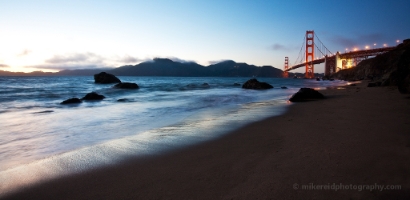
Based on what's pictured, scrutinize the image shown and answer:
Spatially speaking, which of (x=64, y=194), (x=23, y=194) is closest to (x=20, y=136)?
(x=23, y=194)

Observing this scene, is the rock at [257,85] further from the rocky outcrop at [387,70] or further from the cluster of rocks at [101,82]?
the cluster of rocks at [101,82]

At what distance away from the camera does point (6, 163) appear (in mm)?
3275

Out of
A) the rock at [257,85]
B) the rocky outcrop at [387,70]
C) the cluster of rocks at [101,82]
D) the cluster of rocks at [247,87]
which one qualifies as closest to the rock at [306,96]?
the cluster of rocks at [247,87]

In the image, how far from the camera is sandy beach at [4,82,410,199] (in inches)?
76.9

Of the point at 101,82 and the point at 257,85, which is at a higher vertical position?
the point at 101,82

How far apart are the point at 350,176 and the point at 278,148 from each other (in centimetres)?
112

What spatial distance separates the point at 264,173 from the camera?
7.65ft

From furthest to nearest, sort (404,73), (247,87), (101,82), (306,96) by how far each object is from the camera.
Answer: (101,82), (247,87), (306,96), (404,73)

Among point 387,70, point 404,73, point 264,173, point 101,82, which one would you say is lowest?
point 264,173

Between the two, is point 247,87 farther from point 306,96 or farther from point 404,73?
point 404,73

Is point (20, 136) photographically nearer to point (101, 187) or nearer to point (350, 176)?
point (101, 187)

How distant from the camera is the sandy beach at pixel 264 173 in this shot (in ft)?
6.41

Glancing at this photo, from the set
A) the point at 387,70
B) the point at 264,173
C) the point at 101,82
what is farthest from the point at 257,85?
the point at 101,82

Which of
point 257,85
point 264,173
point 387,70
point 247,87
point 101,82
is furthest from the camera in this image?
point 101,82
